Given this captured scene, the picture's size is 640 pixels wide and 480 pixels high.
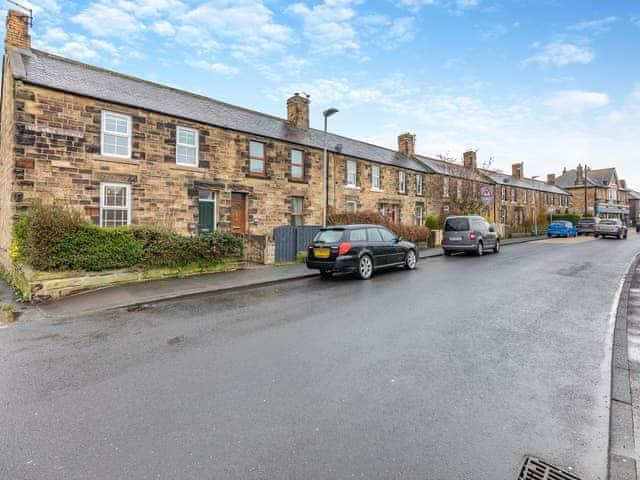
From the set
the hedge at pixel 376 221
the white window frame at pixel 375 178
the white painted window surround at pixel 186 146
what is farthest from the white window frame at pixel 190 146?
the white window frame at pixel 375 178

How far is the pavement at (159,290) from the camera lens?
8014 mm

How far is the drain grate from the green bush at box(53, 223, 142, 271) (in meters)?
10.7

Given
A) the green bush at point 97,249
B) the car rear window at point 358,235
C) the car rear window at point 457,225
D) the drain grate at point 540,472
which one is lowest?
the drain grate at point 540,472

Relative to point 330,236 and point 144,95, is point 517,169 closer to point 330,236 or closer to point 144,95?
point 330,236

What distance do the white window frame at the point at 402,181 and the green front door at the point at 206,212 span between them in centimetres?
1584

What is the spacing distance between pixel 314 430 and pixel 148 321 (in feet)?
16.6

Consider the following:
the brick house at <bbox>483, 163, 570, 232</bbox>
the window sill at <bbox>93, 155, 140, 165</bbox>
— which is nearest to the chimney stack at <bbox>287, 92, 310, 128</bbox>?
the window sill at <bbox>93, 155, 140, 165</bbox>

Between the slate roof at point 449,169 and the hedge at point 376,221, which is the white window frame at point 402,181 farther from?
the hedge at point 376,221

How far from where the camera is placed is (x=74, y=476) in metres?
2.55

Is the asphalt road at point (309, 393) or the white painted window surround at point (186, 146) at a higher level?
the white painted window surround at point (186, 146)

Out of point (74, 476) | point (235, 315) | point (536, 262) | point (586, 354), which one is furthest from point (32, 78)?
point (536, 262)

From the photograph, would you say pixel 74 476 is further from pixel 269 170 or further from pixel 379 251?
pixel 269 170

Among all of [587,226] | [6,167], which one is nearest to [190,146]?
[6,167]

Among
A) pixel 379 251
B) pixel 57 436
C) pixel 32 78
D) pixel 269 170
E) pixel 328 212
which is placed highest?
pixel 32 78
